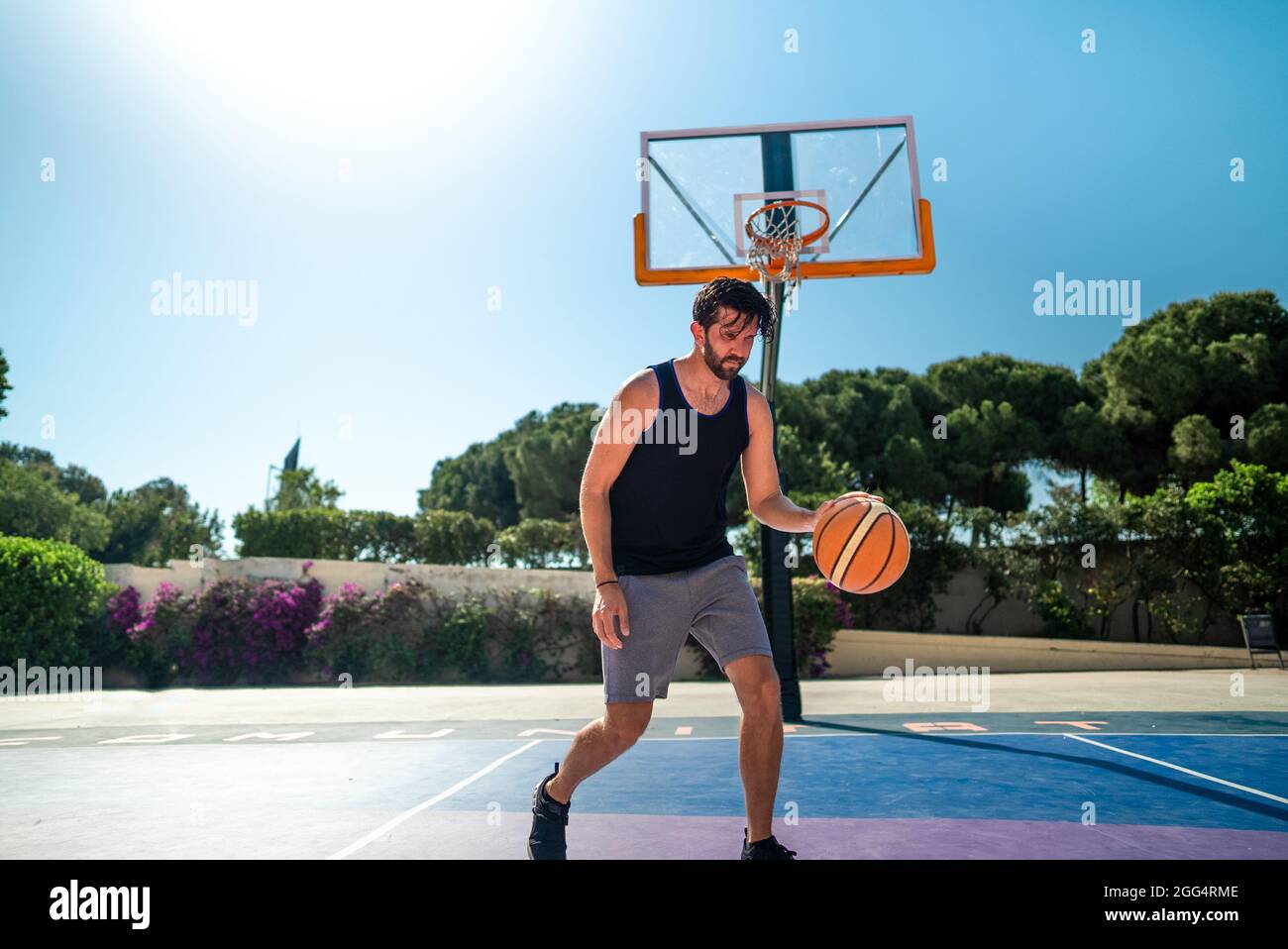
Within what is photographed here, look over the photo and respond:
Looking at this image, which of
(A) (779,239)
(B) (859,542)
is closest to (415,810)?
(B) (859,542)

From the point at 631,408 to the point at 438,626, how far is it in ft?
48.0

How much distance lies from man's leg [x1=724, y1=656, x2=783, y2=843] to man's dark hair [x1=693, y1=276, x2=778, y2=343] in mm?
1143

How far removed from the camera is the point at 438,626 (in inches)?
661

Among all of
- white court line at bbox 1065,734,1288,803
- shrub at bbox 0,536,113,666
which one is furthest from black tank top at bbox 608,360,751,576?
shrub at bbox 0,536,113,666

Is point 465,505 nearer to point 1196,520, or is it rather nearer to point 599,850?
point 1196,520

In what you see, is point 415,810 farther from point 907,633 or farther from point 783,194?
point 907,633

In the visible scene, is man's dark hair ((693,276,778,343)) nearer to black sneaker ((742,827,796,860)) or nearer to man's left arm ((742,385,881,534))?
man's left arm ((742,385,881,534))

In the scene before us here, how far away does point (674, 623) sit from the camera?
118 inches

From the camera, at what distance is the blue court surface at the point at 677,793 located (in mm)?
3391

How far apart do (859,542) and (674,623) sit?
0.75m

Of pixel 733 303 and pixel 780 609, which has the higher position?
pixel 733 303
